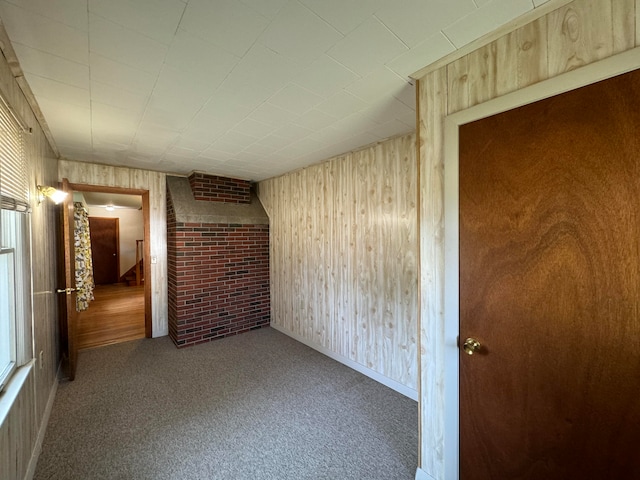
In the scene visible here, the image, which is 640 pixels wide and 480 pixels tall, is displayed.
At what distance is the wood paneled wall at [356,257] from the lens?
2.55m

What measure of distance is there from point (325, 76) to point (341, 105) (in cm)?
38

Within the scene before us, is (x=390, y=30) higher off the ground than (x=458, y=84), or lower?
higher

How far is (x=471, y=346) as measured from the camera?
1356mm

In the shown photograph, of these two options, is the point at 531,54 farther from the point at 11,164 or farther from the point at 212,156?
the point at 212,156

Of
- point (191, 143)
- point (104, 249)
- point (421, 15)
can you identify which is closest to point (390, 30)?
point (421, 15)

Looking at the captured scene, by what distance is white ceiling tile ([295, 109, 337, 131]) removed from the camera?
6.87ft

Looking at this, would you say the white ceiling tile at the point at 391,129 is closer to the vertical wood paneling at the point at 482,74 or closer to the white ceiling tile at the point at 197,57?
the vertical wood paneling at the point at 482,74

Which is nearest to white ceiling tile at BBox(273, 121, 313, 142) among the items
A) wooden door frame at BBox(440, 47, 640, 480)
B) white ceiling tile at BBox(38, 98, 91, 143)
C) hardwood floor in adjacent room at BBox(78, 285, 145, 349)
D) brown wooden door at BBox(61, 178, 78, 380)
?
wooden door frame at BBox(440, 47, 640, 480)

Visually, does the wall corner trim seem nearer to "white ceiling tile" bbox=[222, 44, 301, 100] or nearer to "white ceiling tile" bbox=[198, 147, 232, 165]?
"white ceiling tile" bbox=[222, 44, 301, 100]

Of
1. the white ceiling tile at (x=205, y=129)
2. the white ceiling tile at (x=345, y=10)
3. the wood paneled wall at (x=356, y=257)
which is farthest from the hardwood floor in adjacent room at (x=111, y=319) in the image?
the white ceiling tile at (x=345, y=10)

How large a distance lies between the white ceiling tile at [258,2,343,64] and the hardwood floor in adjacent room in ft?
14.3

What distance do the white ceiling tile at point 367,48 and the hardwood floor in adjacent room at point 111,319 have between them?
452 centimetres

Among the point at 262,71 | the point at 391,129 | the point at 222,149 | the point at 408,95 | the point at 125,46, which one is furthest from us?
the point at 222,149

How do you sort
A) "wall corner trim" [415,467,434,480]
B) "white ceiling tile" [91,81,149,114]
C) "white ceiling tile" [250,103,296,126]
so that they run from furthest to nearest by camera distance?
"white ceiling tile" [250,103,296,126] → "white ceiling tile" [91,81,149,114] → "wall corner trim" [415,467,434,480]
